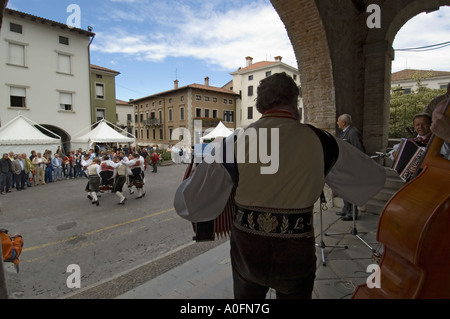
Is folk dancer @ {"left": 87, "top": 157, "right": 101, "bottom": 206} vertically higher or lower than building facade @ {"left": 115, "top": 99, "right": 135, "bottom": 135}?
lower

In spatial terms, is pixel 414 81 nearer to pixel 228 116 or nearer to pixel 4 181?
pixel 228 116

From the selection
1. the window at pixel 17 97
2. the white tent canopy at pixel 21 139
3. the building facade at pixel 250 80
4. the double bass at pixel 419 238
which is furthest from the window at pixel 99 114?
the double bass at pixel 419 238

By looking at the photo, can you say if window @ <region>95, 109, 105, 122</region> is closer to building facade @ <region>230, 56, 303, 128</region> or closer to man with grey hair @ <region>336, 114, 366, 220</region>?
building facade @ <region>230, 56, 303, 128</region>

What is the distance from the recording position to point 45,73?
16891mm

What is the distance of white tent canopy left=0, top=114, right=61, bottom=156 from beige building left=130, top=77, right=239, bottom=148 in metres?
19.4

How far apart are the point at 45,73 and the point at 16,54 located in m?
1.76

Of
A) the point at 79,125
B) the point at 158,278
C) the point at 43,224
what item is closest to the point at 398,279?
the point at 158,278

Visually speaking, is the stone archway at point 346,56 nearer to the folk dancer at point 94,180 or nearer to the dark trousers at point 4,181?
the folk dancer at point 94,180

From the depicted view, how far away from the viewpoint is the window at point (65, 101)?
17.6 m

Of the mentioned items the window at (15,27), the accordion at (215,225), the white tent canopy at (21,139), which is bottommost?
the accordion at (215,225)

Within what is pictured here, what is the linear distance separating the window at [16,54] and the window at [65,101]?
2.79 meters

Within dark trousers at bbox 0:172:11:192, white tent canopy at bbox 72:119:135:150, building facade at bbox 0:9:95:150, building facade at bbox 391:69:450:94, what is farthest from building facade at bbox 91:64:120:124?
building facade at bbox 391:69:450:94

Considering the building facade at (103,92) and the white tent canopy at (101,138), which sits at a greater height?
the building facade at (103,92)

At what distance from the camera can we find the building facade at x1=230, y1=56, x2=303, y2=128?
3497 cm
